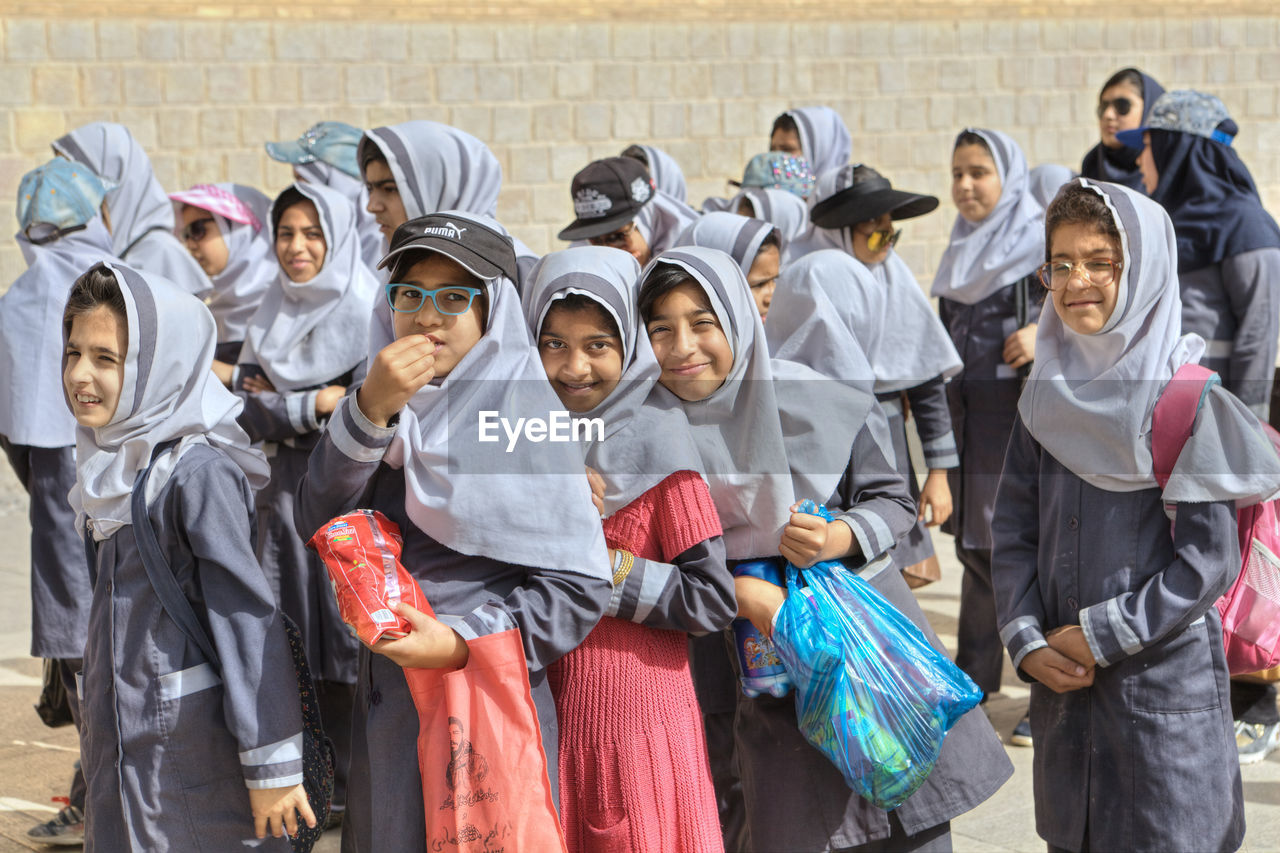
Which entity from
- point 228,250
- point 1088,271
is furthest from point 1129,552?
point 228,250

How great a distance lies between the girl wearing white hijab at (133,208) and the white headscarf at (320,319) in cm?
73

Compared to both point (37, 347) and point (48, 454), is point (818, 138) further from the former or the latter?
point (48, 454)

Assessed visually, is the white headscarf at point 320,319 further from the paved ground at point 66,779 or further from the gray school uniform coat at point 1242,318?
the gray school uniform coat at point 1242,318

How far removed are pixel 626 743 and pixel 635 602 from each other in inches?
10.1

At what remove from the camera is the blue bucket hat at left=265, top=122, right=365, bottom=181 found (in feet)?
20.0

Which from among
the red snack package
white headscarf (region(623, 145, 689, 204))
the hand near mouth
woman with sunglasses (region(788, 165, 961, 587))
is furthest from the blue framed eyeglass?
white headscarf (region(623, 145, 689, 204))

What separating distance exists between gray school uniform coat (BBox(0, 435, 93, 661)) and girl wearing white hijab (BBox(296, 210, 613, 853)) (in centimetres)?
184

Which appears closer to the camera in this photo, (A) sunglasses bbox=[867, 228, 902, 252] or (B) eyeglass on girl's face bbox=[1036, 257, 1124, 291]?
(B) eyeglass on girl's face bbox=[1036, 257, 1124, 291]

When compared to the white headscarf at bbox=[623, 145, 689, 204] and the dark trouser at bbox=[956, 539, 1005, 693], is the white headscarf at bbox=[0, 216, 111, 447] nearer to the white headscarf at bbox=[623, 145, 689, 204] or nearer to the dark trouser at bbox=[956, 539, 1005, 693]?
the dark trouser at bbox=[956, 539, 1005, 693]

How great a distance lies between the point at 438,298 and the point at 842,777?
1.25 meters

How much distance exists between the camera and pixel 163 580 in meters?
2.48

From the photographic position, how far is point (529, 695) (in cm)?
235

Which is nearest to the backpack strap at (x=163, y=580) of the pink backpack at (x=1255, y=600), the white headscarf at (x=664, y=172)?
the pink backpack at (x=1255, y=600)

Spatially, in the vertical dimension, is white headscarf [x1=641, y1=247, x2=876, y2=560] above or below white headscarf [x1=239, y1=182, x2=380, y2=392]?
below
